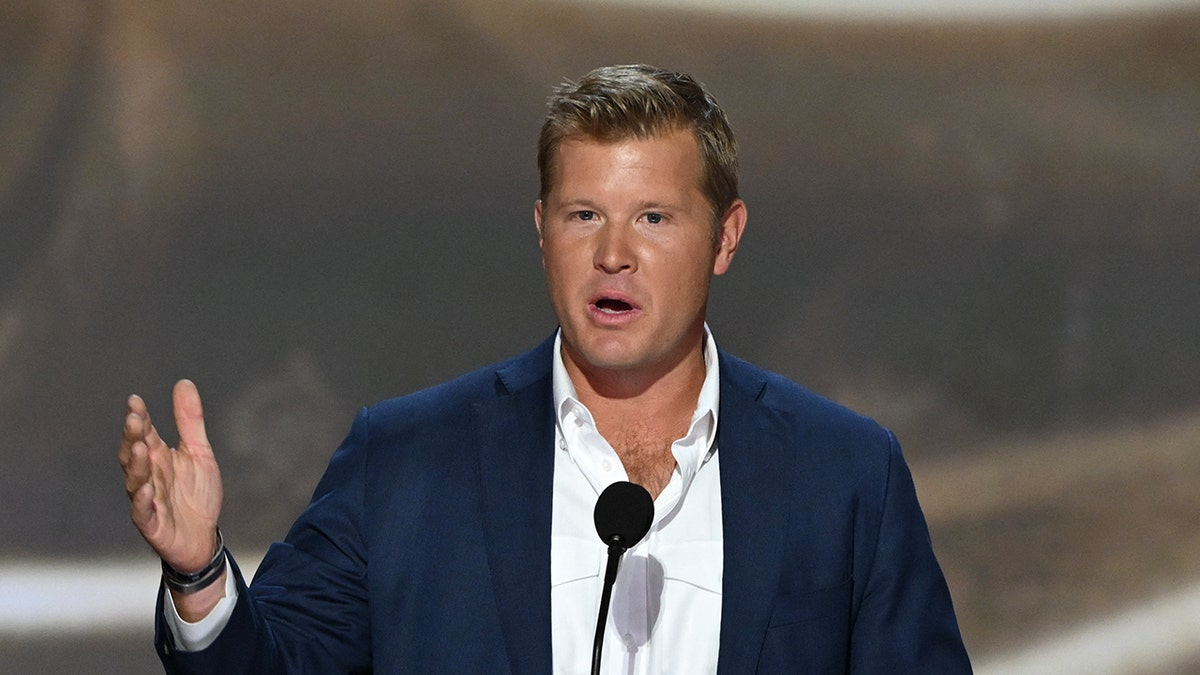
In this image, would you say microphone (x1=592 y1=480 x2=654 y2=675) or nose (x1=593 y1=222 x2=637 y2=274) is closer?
microphone (x1=592 y1=480 x2=654 y2=675)

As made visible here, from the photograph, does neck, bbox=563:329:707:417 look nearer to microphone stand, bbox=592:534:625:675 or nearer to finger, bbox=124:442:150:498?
microphone stand, bbox=592:534:625:675

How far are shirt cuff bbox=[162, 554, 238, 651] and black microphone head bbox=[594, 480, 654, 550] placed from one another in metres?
0.45

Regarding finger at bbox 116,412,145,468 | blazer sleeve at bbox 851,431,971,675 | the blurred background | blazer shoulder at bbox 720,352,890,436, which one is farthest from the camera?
the blurred background

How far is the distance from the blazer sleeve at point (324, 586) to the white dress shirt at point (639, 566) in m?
0.27

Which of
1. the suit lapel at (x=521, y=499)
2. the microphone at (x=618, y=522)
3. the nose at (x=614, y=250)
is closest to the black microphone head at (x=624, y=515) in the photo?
the microphone at (x=618, y=522)

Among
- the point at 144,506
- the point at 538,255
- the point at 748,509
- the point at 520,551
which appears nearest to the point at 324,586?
the point at 520,551

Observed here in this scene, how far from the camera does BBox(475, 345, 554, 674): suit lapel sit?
205 cm

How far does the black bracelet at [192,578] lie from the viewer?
72.4 inches

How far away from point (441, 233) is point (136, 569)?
1.08 m

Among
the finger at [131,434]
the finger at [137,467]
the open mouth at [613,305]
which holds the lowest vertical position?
the finger at [137,467]

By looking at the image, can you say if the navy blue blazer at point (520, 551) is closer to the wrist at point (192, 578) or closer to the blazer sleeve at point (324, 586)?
the blazer sleeve at point (324, 586)

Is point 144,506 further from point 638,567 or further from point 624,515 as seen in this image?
point 638,567

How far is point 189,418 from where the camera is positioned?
6.13 feet

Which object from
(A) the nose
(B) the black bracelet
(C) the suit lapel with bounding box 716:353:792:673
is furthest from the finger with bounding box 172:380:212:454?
(C) the suit lapel with bounding box 716:353:792:673
